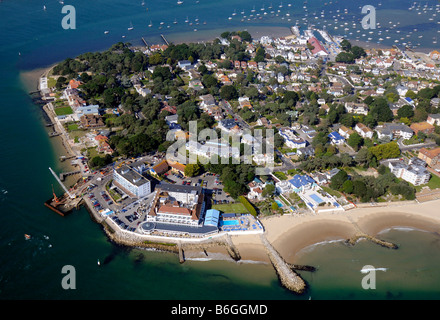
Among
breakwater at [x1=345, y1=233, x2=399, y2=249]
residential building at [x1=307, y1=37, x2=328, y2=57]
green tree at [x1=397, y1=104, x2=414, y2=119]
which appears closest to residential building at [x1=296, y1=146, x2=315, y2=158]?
breakwater at [x1=345, y1=233, x2=399, y2=249]

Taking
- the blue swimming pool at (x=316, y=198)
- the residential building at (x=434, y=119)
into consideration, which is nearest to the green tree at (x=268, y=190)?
the blue swimming pool at (x=316, y=198)

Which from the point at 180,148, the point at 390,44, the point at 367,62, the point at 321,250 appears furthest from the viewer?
the point at 390,44

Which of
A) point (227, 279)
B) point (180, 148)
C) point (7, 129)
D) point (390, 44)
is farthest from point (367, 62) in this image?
point (7, 129)

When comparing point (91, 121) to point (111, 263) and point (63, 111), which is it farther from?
point (111, 263)

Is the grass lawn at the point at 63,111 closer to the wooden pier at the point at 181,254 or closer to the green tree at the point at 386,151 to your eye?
the wooden pier at the point at 181,254

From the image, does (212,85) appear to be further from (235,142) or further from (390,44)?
(390,44)

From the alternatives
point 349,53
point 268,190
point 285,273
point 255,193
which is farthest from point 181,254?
point 349,53
